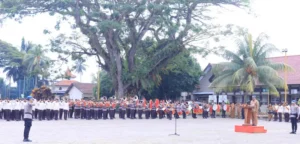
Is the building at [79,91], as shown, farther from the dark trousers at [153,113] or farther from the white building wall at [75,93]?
the dark trousers at [153,113]

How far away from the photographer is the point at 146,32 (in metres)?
36.3

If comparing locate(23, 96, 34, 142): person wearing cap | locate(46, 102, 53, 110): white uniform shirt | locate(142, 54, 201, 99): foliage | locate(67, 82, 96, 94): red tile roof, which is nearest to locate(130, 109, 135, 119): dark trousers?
locate(46, 102, 53, 110): white uniform shirt

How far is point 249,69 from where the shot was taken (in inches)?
1329

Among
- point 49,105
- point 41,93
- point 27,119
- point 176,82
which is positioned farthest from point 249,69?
point 27,119

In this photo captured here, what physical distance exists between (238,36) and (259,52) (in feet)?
7.33

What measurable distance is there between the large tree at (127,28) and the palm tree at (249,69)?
9.76ft

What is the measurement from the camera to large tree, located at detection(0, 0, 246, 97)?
107 feet

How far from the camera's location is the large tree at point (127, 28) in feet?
107

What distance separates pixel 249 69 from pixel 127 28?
10.6 m

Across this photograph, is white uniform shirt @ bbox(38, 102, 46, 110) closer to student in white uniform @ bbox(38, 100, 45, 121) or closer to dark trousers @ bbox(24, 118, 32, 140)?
student in white uniform @ bbox(38, 100, 45, 121)

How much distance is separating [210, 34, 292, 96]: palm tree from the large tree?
298 cm

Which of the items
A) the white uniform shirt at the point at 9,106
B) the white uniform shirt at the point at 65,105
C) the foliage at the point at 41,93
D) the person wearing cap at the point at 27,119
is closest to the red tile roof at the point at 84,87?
the foliage at the point at 41,93

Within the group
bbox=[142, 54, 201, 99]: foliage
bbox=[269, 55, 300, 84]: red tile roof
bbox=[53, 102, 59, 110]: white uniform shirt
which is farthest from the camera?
bbox=[142, 54, 201, 99]: foliage

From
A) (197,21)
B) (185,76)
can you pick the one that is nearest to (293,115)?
(197,21)
